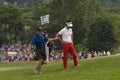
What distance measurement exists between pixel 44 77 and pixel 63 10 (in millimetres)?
71300

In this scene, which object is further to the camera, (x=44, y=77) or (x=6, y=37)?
(x=6, y=37)

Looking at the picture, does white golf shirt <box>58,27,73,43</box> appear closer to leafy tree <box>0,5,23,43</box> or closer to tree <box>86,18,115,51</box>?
tree <box>86,18,115,51</box>

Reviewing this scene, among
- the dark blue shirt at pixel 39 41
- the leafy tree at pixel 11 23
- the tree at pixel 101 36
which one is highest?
the leafy tree at pixel 11 23

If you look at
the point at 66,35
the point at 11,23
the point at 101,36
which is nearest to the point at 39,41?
the point at 66,35

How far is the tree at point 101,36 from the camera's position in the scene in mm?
79625

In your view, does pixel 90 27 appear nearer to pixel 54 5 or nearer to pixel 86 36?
pixel 86 36

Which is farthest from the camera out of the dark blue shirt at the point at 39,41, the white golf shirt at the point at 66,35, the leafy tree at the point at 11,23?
the leafy tree at the point at 11,23

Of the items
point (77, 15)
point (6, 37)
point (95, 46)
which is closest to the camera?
point (95, 46)

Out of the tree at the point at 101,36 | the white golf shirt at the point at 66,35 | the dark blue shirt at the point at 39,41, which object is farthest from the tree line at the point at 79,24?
the dark blue shirt at the point at 39,41

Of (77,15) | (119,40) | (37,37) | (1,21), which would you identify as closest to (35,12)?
(1,21)

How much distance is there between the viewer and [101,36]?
3314 inches

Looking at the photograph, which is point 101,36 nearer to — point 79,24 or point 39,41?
point 79,24

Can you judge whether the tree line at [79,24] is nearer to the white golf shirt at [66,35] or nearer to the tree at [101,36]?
the tree at [101,36]

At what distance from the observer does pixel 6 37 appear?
9450 centimetres
